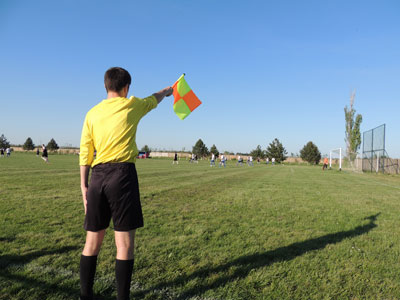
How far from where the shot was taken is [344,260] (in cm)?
361

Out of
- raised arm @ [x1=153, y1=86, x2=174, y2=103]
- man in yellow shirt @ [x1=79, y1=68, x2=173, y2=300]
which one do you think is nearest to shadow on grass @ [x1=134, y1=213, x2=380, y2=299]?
man in yellow shirt @ [x1=79, y1=68, x2=173, y2=300]

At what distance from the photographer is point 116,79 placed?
223cm

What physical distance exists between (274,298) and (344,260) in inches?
64.6

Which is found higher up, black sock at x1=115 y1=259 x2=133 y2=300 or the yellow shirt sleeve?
the yellow shirt sleeve

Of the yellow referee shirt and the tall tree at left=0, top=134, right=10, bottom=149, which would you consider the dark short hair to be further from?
the tall tree at left=0, top=134, right=10, bottom=149

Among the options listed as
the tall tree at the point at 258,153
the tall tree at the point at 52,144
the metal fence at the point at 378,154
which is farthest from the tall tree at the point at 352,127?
the tall tree at the point at 52,144

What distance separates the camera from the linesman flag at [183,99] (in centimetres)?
321

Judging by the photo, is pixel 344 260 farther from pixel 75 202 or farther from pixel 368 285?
pixel 75 202

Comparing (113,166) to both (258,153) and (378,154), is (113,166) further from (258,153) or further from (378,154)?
(258,153)

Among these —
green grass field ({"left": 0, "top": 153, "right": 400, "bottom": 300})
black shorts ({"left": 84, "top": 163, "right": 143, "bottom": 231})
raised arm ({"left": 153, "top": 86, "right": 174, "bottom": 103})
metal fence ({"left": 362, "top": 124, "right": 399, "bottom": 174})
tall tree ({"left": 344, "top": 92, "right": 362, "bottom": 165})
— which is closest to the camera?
black shorts ({"left": 84, "top": 163, "right": 143, "bottom": 231})

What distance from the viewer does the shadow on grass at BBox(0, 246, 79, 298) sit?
8.30 ft

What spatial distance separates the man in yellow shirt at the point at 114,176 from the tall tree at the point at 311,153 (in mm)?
83981

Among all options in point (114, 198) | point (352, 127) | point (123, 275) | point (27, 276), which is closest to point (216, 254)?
point (123, 275)

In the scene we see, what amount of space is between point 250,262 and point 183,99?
2337 millimetres
